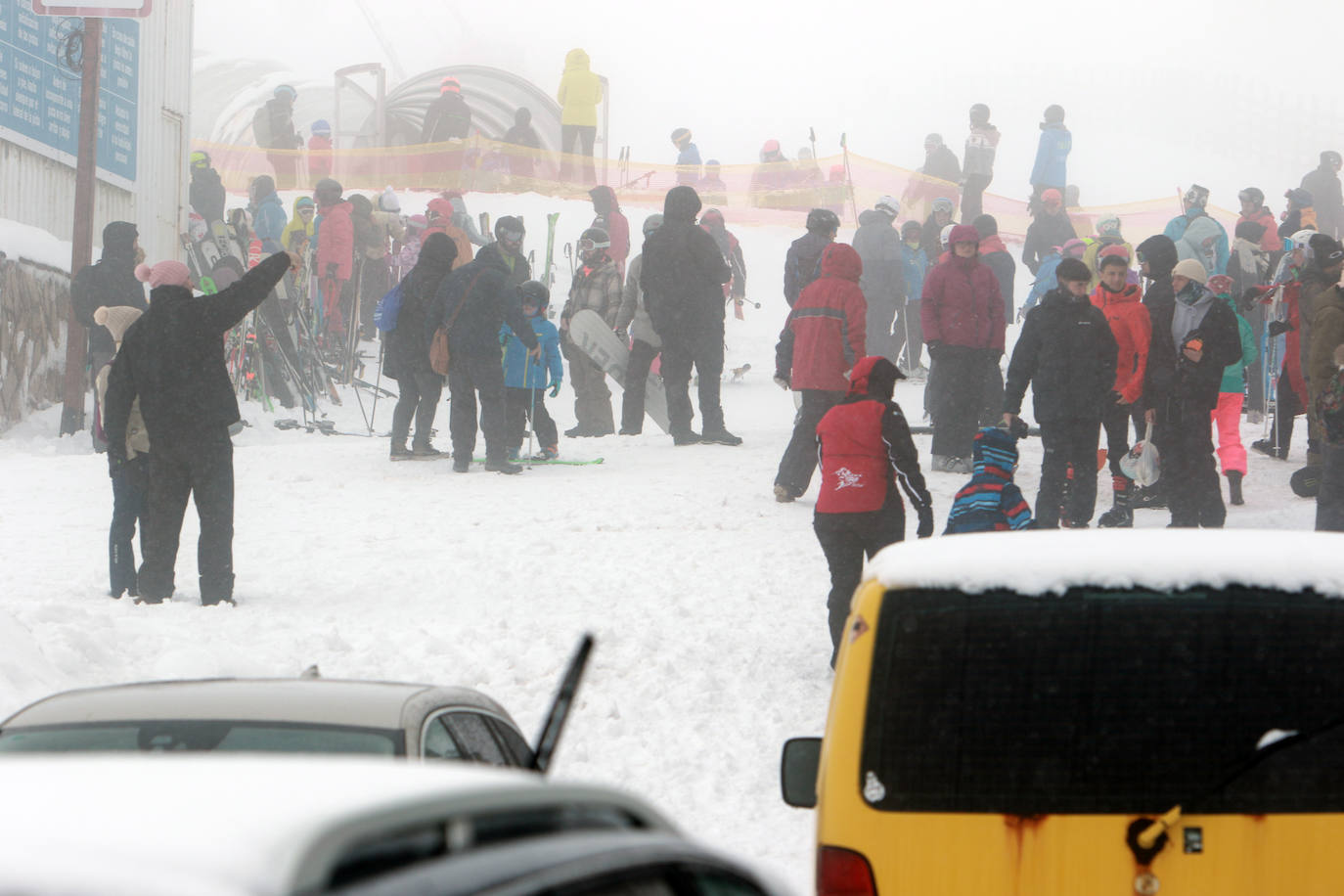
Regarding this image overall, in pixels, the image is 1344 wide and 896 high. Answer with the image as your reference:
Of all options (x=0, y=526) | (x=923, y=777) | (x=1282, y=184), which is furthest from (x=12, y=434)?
(x=1282, y=184)

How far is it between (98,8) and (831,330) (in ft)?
17.2

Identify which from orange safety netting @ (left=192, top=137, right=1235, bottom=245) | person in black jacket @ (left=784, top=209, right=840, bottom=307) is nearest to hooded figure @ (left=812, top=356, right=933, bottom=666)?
person in black jacket @ (left=784, top=209, right=840, bottom=307)

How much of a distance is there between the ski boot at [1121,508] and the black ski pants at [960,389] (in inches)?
57.0

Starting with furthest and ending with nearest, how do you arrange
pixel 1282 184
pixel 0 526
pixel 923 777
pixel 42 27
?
pixel 1282 184 < pixel 42 27 < pixel 0 526 < pixel 923 777

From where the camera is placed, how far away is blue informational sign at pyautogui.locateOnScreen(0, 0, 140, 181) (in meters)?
18.3

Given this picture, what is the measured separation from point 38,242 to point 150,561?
403 inches

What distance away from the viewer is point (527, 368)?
584 inches

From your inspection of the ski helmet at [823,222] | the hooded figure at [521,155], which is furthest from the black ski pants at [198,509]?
the hooded figure at [521,155]

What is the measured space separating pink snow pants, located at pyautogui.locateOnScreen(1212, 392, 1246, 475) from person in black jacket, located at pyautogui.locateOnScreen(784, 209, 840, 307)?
128 inches

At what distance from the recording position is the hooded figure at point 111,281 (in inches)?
622

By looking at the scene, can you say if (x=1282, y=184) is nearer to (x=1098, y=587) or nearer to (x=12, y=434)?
(x=12, y=434)

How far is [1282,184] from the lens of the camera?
49.5m

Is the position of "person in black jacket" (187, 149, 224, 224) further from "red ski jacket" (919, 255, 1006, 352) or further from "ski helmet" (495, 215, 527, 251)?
"red ski jacket" (919, 255, 1006, 352)

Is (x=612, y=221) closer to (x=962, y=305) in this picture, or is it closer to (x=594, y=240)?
(x=594, y=240)
